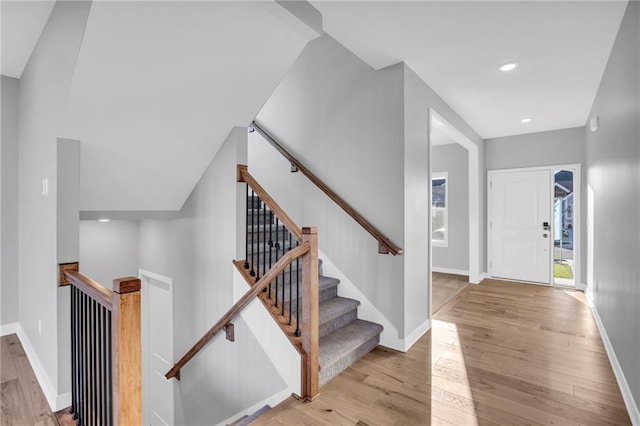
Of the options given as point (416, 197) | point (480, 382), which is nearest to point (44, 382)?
point (480, 382)

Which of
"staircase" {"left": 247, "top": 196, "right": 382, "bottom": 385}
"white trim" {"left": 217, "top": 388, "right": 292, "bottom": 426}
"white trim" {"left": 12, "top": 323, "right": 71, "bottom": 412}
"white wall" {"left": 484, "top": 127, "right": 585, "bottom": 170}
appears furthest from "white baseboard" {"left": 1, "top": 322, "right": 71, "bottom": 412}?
"white wall" {"left": 484, "top": 127, "right": 585, "bottom": 170}

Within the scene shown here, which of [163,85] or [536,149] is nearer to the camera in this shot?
[163,85]

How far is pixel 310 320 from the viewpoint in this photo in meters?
2.27

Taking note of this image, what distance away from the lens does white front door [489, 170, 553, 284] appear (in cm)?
557

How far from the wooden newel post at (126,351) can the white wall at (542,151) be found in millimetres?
6101

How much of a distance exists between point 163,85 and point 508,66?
3.03 meters

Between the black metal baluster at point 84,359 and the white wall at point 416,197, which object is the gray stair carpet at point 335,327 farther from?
the black metal baluster at point 84,359

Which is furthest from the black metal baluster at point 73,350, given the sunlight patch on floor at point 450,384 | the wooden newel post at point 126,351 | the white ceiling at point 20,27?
the sunlight patch on floor at point 450,384

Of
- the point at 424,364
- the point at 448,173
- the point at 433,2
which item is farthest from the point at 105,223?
the point at 448,173

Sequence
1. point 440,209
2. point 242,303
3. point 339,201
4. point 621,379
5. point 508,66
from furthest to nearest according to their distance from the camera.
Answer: point 440,209, point 339,201, point 508,66, point 242,303, point 621,379

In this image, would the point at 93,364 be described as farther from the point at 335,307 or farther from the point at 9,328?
the point at 9,328

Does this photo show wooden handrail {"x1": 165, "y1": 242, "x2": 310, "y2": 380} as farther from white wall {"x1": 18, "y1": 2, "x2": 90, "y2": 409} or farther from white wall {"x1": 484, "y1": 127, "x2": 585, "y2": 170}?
white wall {"x1": 484, "y1": 127, "x2": 585, "y2": 170}

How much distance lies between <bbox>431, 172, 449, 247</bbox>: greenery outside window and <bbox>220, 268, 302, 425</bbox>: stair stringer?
503 centimetres

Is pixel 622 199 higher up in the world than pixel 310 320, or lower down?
higher up
